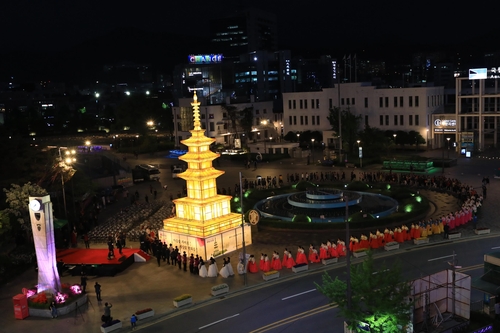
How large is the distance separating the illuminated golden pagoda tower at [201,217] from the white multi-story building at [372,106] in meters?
39.5

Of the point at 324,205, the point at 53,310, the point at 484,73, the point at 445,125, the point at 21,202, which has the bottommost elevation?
the point at 53,310

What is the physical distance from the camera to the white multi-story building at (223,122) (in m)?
89.9

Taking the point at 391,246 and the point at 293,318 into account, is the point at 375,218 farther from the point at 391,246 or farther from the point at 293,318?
the point at 293,318

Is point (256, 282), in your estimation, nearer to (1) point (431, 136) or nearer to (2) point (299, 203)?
(2) point (299, 203)

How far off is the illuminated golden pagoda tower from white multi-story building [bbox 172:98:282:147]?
54947 mm

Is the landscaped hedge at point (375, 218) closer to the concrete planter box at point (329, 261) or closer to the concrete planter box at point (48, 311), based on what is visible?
the concrete planter box at point (329, 261)

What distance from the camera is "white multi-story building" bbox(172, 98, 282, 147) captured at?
89875 mm

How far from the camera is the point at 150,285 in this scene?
91.5 ft

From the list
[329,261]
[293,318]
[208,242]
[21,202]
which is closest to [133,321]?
[293,318]

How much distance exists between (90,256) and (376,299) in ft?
67.6

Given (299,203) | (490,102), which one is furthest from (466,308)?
(490,102)

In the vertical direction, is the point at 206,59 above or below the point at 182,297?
above

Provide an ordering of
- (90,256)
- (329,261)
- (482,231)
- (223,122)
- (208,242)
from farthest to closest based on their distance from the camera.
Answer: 1. (223,122)
2. (482,231)
3. (90,256)
4. (208,242)
5. (329,261)

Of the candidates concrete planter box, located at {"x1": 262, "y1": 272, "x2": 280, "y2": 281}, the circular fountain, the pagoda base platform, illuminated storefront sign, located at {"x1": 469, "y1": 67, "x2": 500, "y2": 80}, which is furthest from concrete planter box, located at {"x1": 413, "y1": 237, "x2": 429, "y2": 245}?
illuminated storefront sign, located at {"x1": 469, "y1": 67, "x2": 500, "y2": 80}
